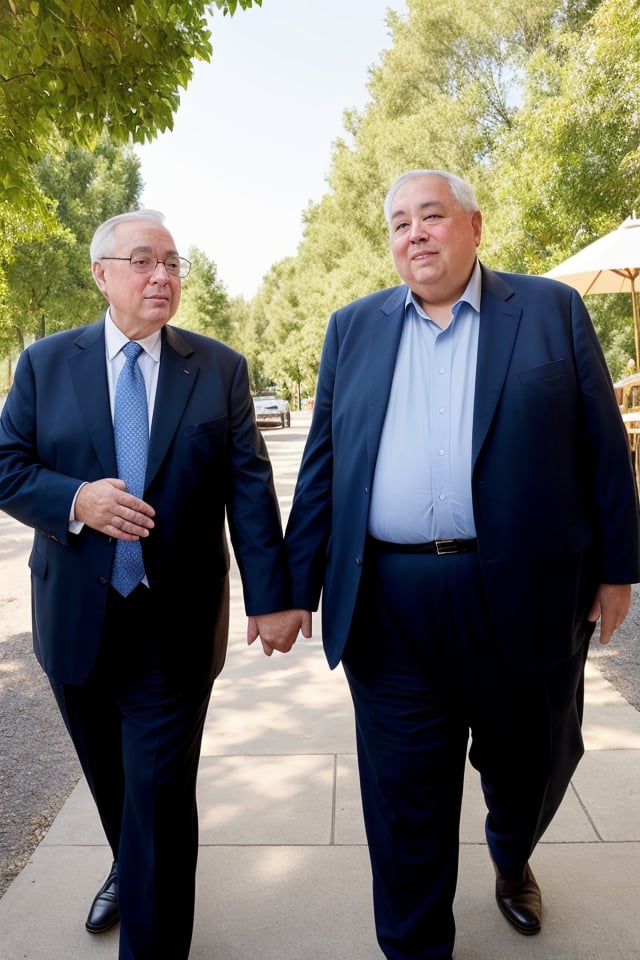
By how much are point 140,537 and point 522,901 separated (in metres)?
1.63

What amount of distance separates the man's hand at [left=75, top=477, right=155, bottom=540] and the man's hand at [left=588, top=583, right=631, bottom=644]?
4.34ft

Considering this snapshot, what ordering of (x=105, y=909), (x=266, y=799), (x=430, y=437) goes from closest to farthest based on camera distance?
(x=430, y=437) → (x=105, y=909) → (x=266, y=799)

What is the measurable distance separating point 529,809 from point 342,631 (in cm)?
79

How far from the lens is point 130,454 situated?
2721mm

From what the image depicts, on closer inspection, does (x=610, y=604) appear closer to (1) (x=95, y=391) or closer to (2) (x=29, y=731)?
(1) (x=95, y=391)

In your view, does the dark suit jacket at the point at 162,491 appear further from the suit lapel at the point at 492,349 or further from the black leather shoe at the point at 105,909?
the black leather shoe at the point at 105,909

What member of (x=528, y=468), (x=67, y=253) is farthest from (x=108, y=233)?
(x=67, y=253)

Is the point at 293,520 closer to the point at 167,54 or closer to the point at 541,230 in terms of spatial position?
the point at 167,54

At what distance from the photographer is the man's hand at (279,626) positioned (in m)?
2.89

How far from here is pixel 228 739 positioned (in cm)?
460

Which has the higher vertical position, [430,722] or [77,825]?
[430,722]

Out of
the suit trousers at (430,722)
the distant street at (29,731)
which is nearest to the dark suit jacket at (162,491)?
the suit trousers at (430,722)

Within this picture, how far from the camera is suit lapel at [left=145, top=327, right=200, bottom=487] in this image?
2689 millimetres

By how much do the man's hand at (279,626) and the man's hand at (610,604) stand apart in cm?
87
